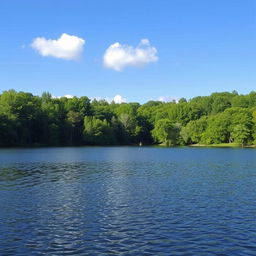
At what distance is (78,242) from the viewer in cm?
2133

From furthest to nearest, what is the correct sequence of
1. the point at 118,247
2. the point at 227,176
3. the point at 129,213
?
the point at 227,176
the point at 129,213
the point at 118,247

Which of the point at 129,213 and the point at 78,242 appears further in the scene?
the point at 129,213

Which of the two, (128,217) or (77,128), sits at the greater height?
(77,128)

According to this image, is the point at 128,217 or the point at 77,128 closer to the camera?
the point at 128,217

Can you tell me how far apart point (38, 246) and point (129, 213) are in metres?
9.40

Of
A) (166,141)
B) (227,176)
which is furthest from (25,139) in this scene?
(227,176)

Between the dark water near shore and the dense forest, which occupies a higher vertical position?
the dense forest

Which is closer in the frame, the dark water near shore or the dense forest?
the dark water near shore

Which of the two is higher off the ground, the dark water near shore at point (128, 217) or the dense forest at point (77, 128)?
the dense forest at point (77, 128)

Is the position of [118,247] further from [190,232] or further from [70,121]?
[70,121]

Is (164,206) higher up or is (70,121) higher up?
(70,121)

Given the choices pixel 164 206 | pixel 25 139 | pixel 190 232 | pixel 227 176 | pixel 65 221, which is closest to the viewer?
pixel 190 232

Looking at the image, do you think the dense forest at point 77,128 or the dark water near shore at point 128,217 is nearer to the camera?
the dark water near shore at point 128,217

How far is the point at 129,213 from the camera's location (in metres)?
28.4
